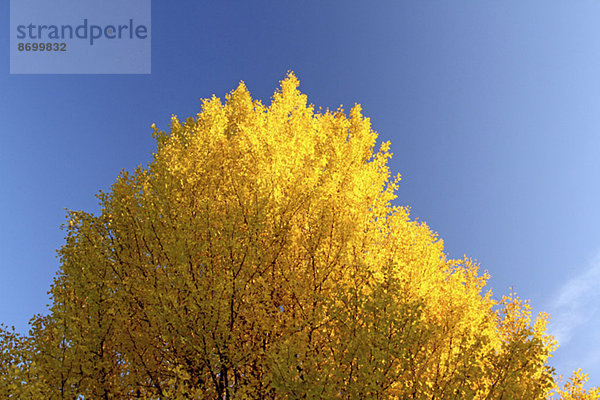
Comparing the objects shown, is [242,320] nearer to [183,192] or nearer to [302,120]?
[183,192]

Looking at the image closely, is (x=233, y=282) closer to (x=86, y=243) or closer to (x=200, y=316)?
(x=200, y=316)

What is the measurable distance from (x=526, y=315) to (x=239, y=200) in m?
11.1

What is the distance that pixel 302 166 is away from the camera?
11.9 metres

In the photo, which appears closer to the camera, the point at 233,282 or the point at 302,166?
the point at 233,282

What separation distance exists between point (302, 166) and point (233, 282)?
15.5 feet

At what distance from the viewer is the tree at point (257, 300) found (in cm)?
725

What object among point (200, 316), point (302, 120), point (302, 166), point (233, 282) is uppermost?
point (302, 120)

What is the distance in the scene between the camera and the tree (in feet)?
23.8

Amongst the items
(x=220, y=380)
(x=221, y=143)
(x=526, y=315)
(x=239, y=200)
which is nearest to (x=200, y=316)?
(x=220, y=380)

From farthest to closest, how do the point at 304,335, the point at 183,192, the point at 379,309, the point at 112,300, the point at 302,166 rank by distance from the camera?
the point at 302,166 → the point at 183,192 → the point at 112,300 → the point at 304,335 → the point at 379,309

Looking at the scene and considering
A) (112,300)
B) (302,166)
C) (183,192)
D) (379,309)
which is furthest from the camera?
(302,166)

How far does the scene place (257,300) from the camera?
870cm

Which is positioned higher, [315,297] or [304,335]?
[315,297]

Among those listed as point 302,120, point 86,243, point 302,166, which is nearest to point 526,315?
point 302,166
